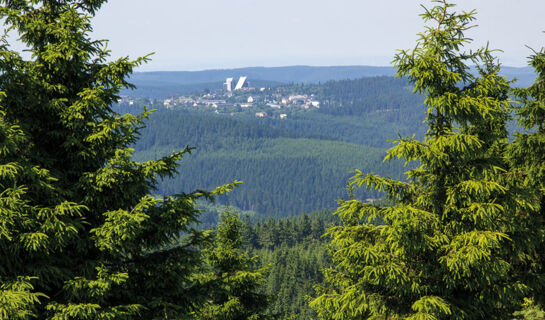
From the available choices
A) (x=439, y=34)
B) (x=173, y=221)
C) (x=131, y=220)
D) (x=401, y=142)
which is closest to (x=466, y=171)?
(x=401, y=142)

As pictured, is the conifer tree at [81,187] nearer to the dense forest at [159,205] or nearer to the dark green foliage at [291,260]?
the dense forest at [159,205]

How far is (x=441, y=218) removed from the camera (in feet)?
33.3

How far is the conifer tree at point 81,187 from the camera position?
816 cm

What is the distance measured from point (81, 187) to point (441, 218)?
291 inches

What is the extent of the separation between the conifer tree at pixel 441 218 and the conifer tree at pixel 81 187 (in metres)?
3.63

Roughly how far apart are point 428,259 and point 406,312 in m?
1.23

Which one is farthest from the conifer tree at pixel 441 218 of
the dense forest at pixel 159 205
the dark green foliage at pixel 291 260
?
the dark green foliage at pixel 291 260

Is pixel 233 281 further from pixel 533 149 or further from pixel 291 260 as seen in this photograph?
pixel 291 260

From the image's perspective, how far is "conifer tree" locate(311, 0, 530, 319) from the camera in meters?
9.38

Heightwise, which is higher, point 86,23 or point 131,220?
A: point 86,23

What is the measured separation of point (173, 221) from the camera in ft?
30.6

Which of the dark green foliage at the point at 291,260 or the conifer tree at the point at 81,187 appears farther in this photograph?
the dark green foliage at the point at 291,260

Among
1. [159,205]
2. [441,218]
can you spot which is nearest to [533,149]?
[441,218]

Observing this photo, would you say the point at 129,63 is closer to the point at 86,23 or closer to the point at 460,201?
the point at 86,23
